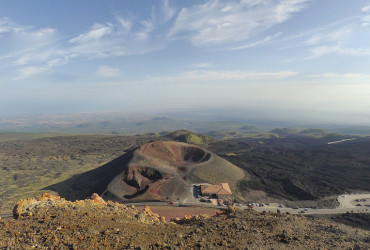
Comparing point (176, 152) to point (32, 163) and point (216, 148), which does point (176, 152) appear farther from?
point (32, 163)

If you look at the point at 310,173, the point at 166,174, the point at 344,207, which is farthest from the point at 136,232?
the point at 310,173

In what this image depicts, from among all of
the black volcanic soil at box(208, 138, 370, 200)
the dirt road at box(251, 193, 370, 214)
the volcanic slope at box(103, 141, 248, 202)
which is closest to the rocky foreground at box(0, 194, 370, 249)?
the dirt road at box(251, 193, 370, 214)

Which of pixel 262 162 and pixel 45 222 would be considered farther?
pixel 262 162

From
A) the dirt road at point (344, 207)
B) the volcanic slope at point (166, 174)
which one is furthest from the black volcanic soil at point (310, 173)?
the volcanic slope at point (166, 174)

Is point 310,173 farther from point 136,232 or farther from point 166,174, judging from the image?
point 136,232

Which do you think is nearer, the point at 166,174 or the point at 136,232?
the point at 136,232

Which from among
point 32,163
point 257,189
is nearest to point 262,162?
point 257,189
